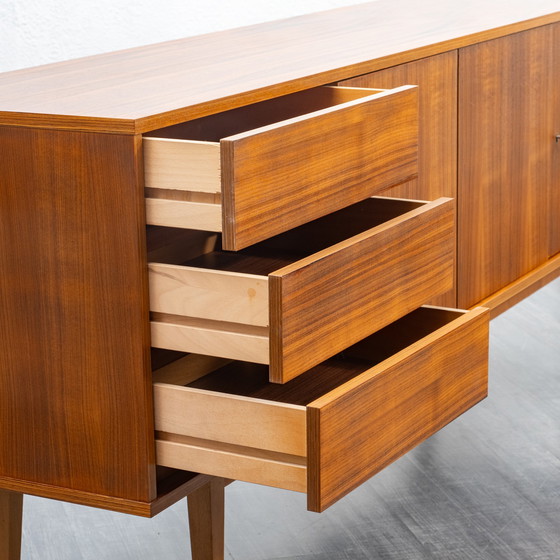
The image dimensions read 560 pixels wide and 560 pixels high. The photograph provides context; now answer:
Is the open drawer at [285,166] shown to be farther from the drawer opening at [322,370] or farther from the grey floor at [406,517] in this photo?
the grey floor at [406,517]

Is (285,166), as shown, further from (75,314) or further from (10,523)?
(10,523)

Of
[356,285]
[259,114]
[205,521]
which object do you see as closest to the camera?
[356,285]

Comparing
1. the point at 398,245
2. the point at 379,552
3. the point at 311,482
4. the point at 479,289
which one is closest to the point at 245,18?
Result: the point at 479,289

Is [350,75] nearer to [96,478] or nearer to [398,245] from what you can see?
[398,245]

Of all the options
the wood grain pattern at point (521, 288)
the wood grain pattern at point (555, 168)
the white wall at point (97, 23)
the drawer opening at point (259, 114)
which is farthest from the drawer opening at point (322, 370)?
the white wall at point (97, 23)

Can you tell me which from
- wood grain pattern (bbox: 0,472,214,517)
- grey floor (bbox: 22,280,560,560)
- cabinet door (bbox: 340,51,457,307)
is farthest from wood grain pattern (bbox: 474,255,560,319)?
wood grain pattern (bbox: 0,472,214,517)

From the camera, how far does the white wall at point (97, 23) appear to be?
277cm

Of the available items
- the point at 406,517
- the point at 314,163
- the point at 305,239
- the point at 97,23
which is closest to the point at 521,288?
the point at 406,517

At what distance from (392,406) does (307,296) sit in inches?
7.6

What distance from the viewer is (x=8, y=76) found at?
57.6 inches

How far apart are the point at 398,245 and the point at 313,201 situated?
15 centimetres

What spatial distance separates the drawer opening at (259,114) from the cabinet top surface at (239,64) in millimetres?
33

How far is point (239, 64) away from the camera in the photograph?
1.48 metres


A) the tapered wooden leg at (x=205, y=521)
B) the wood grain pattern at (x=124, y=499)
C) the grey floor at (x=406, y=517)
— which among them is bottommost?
the grey floor at (x=406, y=517)
